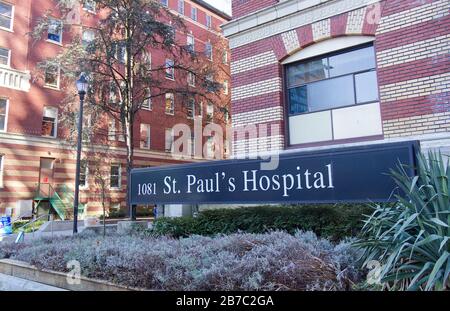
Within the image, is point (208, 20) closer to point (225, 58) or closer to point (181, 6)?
point (181, 6)

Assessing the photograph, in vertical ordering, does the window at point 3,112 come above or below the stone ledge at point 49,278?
Answer: above

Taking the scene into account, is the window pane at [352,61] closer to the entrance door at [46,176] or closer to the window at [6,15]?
the entrance door at [46,176]

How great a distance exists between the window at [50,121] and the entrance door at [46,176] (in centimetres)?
179

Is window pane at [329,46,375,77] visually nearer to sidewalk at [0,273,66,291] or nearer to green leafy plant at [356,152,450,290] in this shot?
green leafy plant at [356,152,450,290]

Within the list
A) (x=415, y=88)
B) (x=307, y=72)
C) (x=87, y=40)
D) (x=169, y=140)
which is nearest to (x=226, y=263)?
(x=415, y=88)

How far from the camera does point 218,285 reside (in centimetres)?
386

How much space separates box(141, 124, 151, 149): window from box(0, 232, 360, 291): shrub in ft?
83.6

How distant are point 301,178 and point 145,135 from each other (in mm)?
26895

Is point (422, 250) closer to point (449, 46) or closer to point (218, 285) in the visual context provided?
point (218, 285)

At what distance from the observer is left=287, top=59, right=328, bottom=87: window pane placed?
9.56 m

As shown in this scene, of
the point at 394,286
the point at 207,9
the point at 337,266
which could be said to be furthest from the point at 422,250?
the point at 207,9

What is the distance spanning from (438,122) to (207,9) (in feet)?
110

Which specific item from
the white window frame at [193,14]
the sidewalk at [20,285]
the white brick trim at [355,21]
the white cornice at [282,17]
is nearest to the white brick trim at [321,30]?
the white cornice at [282,17]

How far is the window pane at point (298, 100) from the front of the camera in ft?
31.9
